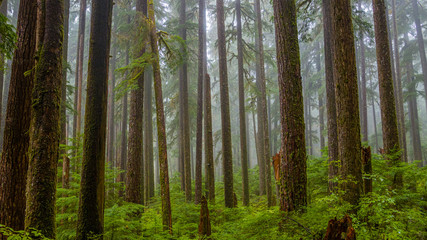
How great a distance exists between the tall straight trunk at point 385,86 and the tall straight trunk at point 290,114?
521cm

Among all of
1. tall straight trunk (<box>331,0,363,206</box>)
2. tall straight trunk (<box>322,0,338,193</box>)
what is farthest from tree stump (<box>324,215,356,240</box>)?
tall straight trunk (<box>322,0,338,193</box>)

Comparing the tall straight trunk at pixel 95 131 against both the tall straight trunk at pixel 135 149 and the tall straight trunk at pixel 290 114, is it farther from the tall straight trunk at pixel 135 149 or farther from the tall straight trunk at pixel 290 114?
the tall straight trunk at pixel 290 114

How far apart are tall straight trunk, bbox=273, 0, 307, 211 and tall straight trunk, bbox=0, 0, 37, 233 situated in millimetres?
5677

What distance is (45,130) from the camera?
418 centimetres

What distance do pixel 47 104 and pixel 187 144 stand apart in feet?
31.8

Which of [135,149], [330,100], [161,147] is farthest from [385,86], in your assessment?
[135,149]

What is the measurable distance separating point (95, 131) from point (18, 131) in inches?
80.5

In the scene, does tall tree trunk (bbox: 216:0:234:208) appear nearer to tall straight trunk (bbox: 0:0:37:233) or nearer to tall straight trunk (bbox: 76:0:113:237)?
tall straight trunk (bbox: 76:0:113:237)

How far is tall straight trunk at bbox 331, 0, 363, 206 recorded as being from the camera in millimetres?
6098

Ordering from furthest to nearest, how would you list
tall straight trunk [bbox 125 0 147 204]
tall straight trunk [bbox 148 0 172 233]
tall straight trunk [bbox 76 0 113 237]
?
tall straight trunk [bbox 125 0 147 204]
tall straight trunk [bbox 148 0 172 233]
tall straight trunk [bbox 76 0 113 237]

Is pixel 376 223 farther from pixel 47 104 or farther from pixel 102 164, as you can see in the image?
pixel 47 104

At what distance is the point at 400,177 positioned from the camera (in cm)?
756

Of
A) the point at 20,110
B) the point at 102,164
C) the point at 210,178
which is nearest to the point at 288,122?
the point at 102,164

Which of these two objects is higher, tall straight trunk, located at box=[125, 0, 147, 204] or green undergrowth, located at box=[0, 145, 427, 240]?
tall straight trunk, located at box=[125, 0, 147, 204]
